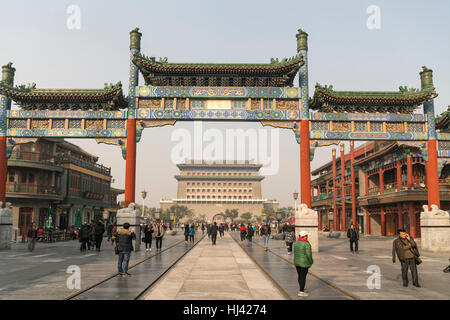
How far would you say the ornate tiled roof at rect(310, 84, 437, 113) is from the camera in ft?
71.3

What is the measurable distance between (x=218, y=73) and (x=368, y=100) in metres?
8.33

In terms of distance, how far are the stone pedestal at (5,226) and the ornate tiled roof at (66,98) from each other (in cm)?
566

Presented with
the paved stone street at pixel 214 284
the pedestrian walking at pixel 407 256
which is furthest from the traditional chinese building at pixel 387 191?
the paved stone street at pixel 214 284

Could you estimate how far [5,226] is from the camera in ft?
72.3

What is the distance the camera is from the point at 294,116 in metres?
21.5

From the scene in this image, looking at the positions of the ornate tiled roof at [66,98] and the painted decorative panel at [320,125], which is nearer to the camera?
the ornate tiled roof at [66,98]

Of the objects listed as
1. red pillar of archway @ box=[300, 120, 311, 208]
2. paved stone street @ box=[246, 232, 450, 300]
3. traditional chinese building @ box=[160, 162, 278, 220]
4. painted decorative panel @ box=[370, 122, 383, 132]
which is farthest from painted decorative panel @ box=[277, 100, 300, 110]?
traditional chinese building @ box=[160, 162, 278, 220]

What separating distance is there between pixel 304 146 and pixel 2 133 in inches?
645

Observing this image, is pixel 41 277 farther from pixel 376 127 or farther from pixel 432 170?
pixel 432 170

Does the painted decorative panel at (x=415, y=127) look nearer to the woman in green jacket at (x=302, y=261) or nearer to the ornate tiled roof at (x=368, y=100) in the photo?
the ornate tiled roof at (x=368, y=100)

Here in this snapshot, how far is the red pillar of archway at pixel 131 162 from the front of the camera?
21078 millimetres

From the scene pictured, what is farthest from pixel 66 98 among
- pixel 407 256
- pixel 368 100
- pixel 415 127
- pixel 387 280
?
pixel 415 127

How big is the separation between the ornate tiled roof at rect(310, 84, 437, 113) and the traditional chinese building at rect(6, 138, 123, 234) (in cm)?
2528
